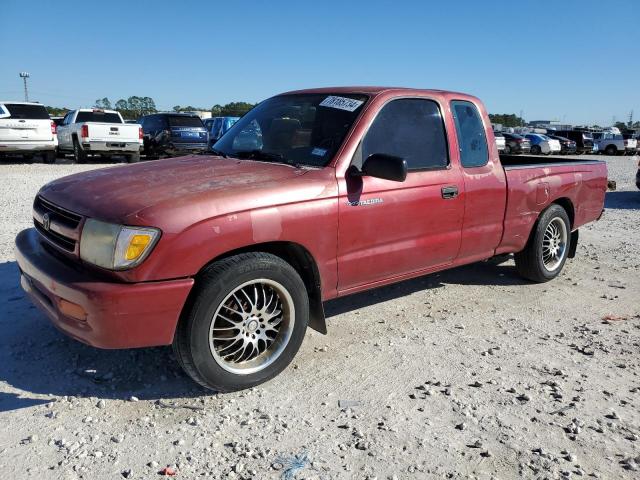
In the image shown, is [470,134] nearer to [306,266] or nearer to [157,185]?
[306,266]

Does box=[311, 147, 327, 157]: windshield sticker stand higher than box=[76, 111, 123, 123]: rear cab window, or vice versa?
box=[76, 111, 123, 123]: rear cab window

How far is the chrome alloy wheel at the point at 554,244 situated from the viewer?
535 centimetres

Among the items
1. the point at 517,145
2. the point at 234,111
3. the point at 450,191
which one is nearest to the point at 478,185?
the point at 450,191

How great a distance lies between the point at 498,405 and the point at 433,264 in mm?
1380

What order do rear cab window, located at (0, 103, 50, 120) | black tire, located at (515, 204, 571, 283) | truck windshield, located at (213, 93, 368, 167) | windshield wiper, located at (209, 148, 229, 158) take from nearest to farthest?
truck windshield, located at (213, 93, 368, 167)
windshield wiper, located at (209, 148, 229, 158)
black tire, located at (515, 204, 571, 283)
rear cab window, located at (0, 103, 50, 120)

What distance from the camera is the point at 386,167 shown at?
334cm

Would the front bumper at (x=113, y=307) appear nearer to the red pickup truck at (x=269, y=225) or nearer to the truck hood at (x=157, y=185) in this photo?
the red pickup truck at (x=269, y=225)

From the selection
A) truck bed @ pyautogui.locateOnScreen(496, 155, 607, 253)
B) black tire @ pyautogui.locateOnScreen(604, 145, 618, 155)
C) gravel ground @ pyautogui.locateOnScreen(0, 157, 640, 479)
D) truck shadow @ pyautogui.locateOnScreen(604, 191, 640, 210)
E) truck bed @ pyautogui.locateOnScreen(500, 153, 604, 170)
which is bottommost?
black tire @ pyautogui.locateOnScreen(604, 145, 618, 155)

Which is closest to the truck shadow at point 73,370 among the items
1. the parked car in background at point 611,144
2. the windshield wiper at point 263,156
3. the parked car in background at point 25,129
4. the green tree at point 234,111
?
the windshield wiper at point 263,156

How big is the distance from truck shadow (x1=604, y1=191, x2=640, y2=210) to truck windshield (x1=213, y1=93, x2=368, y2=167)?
28.7 ft

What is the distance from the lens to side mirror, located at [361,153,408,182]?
131 inches

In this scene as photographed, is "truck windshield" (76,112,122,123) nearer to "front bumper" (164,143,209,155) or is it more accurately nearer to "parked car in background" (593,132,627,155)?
"front bumper" (164,143,209,155)

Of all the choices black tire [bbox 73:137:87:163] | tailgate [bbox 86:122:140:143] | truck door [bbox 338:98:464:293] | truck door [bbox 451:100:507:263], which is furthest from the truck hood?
black tire [bbox 73:137:87:163]

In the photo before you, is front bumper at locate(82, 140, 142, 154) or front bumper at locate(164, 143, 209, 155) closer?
front bumper at locate(82, 140, 142, 154)
